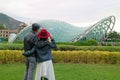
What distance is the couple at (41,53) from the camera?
661 centimetres

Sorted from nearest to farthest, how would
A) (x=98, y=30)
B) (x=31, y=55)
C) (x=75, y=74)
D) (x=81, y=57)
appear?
(x=31, y=55) < (x=75, y=74) < (x=81, y=57) < (x=98, y=30)

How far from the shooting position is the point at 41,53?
265 inches

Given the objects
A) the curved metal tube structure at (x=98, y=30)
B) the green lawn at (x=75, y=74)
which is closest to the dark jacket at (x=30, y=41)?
the green lawn at (x=75, y=74)

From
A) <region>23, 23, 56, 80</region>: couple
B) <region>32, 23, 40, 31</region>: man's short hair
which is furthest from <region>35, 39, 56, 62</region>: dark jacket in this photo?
A: <region>32, 23, 40, 31</region>: man's short hair

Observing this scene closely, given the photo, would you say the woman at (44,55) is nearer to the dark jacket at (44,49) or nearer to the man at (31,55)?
the dark jacket at (44,49)

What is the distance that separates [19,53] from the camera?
14.5 metres

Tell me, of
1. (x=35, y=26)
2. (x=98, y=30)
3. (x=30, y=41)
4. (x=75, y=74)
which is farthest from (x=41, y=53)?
(x=98, y=30)

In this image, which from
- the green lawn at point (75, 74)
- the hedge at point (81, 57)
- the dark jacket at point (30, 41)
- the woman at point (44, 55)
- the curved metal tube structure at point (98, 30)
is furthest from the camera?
the curved metal tube structure at point (98, 30)

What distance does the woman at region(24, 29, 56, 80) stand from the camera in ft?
21.6

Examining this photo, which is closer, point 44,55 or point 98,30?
point 44,55

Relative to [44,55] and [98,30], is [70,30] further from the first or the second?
[44,55]

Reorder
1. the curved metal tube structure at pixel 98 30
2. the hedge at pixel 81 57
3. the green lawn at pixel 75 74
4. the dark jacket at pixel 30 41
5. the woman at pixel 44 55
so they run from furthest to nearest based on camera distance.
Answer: the curved metal tube structure at pixel 98 30, the hedge at pixel 81 57, the green lawn at pixel 75 74, the dark jacket at pixel 30 41, the woman at pixel 44 55

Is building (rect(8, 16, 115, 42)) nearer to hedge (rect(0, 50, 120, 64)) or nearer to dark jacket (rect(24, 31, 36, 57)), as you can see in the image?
hedge (rect(0, 50, 120, 64))

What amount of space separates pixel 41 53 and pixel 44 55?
0.29 feet
